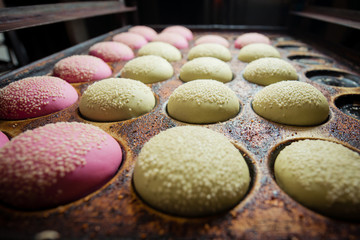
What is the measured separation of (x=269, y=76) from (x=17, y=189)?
1823 mm

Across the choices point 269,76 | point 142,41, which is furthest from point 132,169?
point 142,41

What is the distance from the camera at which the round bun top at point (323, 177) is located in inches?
31.8

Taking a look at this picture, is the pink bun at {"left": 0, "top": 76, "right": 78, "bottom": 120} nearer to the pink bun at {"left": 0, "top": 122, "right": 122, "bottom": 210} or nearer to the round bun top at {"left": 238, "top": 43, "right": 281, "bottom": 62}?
the pink bun at {"left": 0, "top": 122, "right": 122, "bottom": 210}

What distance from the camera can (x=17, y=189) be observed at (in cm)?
84

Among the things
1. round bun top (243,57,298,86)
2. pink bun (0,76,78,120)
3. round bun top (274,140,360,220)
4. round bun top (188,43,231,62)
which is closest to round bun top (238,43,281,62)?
round bun top (188,43,231,62)

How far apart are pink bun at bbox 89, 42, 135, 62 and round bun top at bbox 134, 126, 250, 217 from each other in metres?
1.79

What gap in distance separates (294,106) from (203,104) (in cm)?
56

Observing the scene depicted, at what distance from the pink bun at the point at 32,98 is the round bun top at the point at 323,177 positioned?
4.67 feet

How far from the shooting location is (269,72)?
188 cm

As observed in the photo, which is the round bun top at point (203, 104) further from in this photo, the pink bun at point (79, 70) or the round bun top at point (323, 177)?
the pink bun at point (79, 70)

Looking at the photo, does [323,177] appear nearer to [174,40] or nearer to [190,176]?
[190,176]

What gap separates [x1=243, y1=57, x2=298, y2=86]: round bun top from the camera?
1.88 metres

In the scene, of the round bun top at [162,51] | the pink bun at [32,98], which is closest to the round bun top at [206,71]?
the round bun top at [162,51]

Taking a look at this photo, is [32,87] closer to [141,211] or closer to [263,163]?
[141,211]
